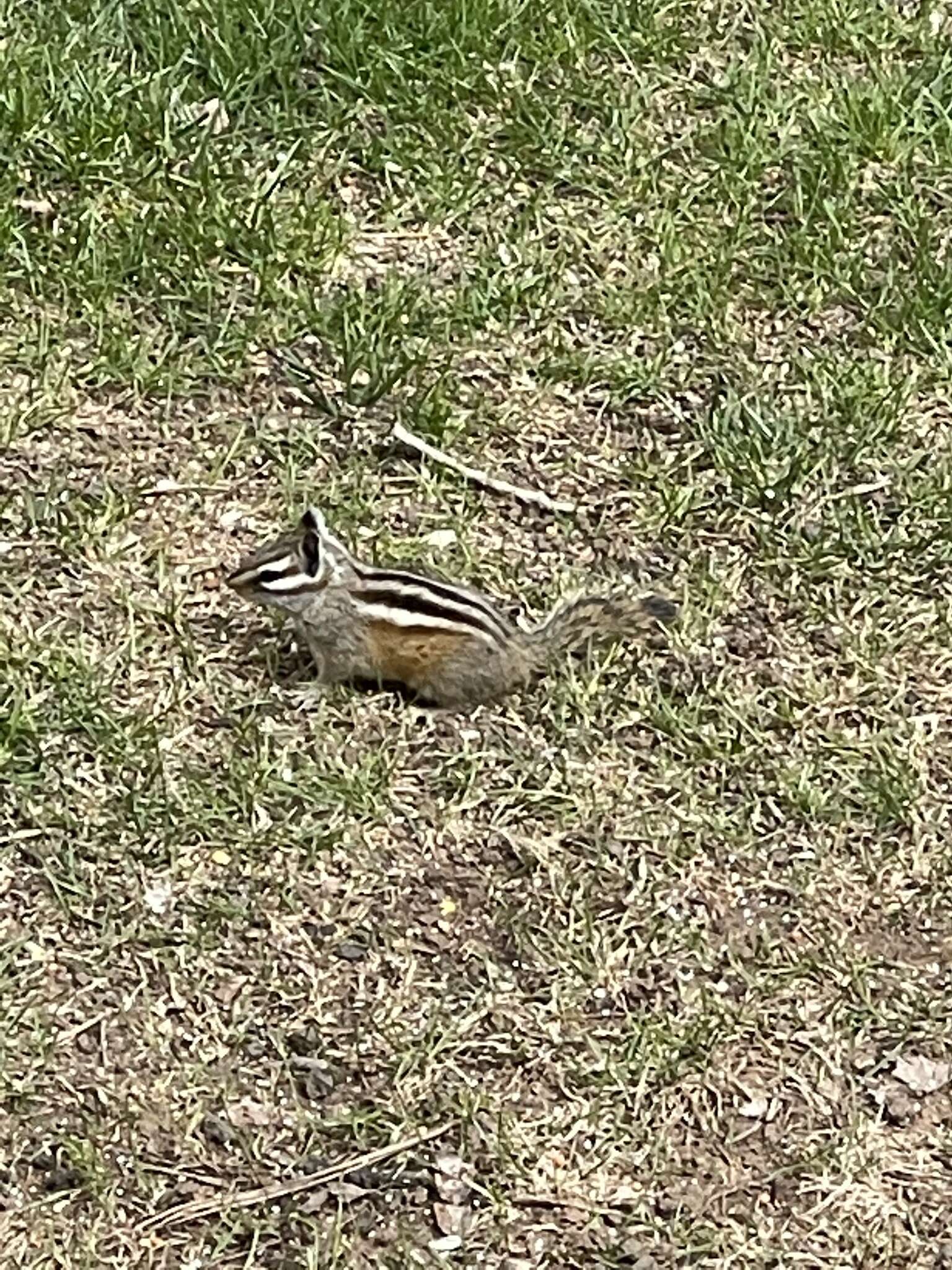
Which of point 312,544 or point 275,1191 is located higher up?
point 312,544

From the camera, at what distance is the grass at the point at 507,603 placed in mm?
4023

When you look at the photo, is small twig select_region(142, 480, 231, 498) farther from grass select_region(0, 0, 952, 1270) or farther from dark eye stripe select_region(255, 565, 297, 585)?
dark eye stripe select_region(255, 565, 297, 585)

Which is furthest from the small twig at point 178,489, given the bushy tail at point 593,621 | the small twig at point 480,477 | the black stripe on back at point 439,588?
the bushy tail at point 593,621

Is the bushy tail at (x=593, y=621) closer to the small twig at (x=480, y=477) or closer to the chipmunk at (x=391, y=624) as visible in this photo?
the chipmunk at (x=391, y=624)

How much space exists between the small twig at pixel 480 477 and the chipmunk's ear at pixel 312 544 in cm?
67

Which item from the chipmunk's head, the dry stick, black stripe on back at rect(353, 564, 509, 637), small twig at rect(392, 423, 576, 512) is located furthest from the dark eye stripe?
the dry stick

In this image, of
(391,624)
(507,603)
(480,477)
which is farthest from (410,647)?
(480,477)

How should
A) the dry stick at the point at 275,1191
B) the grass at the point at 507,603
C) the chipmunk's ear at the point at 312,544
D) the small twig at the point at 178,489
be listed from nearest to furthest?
the dry stick at the point at 275,1191 < the grass at the point at 507,603 < the chipmunk's ear at the point at 312,544 < the small twig at the point at 178,489

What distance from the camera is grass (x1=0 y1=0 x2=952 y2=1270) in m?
4.02

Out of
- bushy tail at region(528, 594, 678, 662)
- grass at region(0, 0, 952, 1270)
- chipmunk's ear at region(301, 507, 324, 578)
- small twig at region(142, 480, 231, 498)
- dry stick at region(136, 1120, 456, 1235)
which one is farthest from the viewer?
small twig at region(142, 480, 231, 498)

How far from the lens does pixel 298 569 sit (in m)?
4.55

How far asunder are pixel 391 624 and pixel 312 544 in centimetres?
22

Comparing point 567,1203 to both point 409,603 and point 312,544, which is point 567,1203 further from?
point 312,544

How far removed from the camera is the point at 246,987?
13.8 ft
